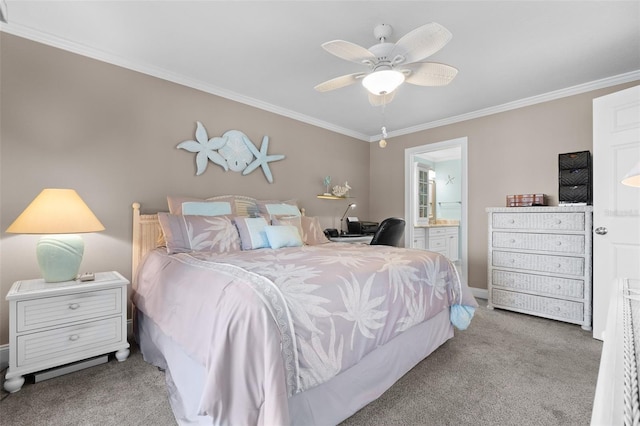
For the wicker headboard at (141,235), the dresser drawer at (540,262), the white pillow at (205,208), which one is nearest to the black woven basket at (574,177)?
the dresser drawer at (540,262)

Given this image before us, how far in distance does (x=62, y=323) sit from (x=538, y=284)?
13.7 feet

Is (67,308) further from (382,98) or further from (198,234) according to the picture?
(382,98)

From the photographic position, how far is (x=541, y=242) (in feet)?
10.1

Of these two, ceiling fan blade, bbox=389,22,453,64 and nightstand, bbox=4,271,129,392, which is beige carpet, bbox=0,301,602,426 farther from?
ceiling fan blade, bbox=389,22,453,64

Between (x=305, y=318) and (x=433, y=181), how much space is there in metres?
6.08

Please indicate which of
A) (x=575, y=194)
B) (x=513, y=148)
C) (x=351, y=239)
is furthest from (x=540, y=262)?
(x=351, y=239)

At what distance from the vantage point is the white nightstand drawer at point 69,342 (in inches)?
71.3

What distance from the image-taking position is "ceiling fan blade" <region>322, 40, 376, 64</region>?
5.93 ft

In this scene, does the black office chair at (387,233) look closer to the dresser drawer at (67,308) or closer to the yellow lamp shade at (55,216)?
the dresser drawer at (67,308)

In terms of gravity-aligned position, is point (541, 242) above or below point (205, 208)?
below

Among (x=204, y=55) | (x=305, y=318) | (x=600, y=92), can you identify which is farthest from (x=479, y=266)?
(x=204, y=55)

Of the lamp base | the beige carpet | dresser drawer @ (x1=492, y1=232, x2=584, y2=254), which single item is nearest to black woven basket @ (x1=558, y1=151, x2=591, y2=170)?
dresser drawer @ (x1=492, y1=232, x2=584, y2=254)

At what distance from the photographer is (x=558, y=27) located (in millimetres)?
2125

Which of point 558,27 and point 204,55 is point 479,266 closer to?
point 558,27
